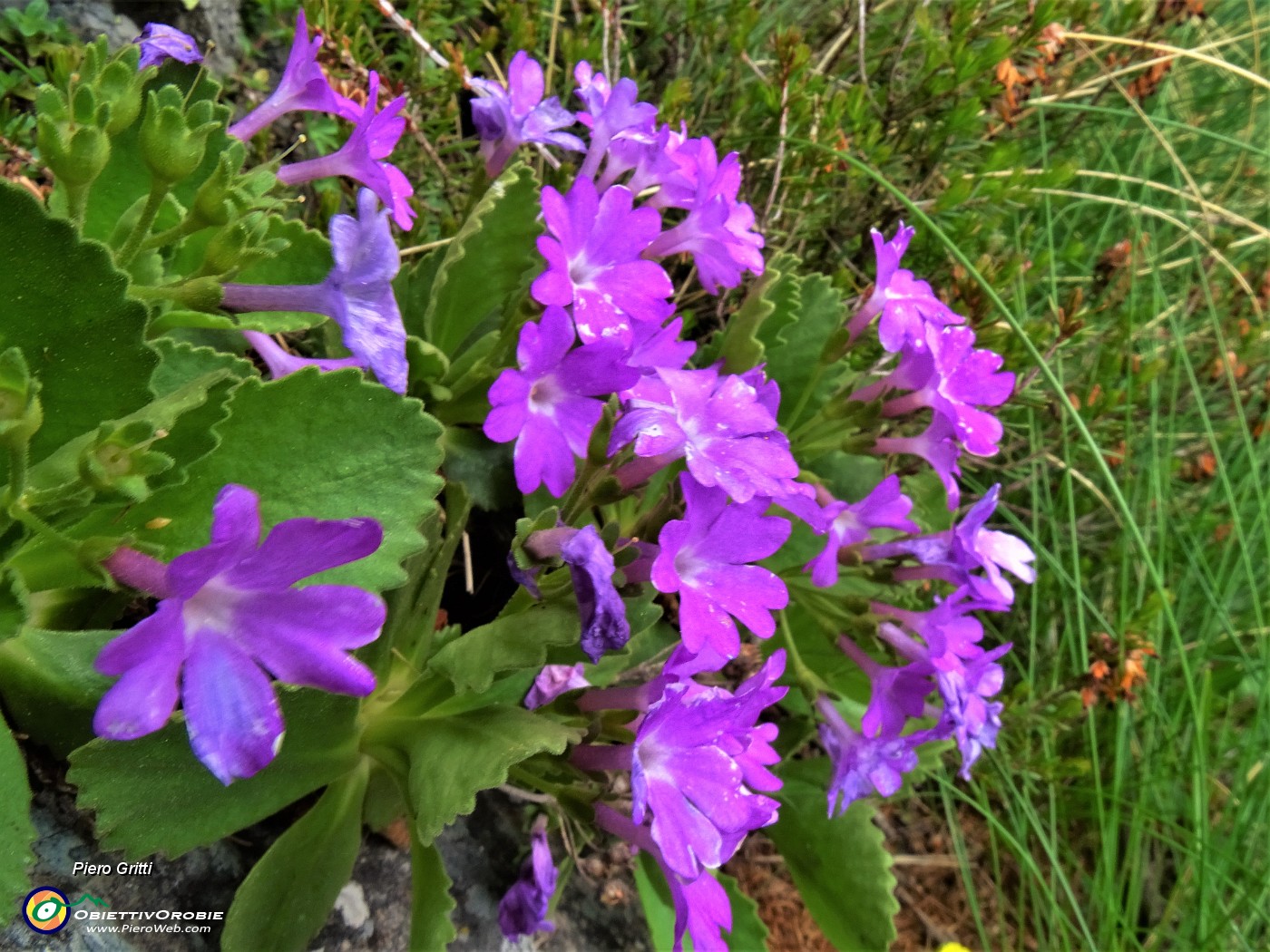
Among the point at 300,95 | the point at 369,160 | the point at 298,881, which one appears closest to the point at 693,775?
the point at 298,881

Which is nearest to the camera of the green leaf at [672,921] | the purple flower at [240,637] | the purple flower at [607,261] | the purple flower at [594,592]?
the purple flower at [240,637]

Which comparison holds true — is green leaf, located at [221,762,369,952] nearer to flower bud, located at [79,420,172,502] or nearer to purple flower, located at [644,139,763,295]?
flower bud, located at [79,420,172,502]

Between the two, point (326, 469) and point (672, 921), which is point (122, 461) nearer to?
point (326, 469)

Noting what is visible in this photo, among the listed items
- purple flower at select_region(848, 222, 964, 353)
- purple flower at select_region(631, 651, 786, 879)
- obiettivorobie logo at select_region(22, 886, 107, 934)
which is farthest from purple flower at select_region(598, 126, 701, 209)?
obiettivorobie logo at select_region(22, 886, 107, 934)

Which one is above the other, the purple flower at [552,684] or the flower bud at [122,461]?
the flower bud at [122,461]

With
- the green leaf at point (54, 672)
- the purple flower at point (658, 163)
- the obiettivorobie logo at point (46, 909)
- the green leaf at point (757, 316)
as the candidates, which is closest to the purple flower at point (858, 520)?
the green leaf at point (757, 316)

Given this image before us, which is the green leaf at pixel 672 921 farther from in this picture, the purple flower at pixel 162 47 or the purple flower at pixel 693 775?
the purple flower at pixel 162 47

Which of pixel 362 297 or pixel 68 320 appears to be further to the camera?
pixel 362 297
